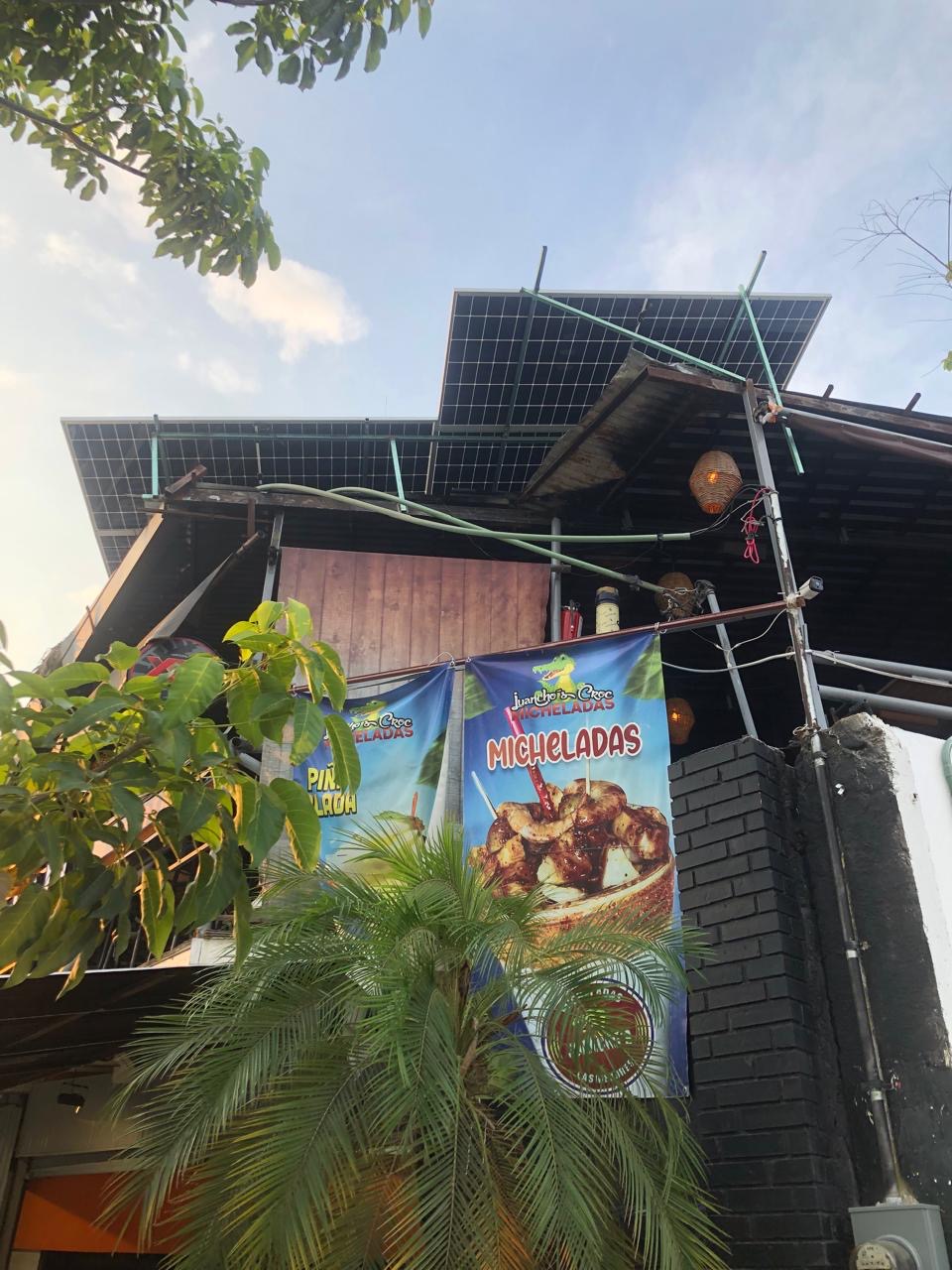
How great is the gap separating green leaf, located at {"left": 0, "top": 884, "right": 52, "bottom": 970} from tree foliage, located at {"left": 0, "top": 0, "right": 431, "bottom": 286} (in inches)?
94.2

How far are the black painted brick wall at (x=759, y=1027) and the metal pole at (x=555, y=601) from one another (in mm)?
2662

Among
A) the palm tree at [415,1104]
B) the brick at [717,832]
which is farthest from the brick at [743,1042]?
the brick at [717,832]

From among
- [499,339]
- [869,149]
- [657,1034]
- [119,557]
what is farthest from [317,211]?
[119,557]

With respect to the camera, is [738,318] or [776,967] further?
[738,318]

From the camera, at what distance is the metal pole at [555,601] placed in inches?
303

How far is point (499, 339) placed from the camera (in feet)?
24.8

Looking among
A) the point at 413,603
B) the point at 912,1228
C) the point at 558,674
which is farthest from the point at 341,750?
the point at 413,603

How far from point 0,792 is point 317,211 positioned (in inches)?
149

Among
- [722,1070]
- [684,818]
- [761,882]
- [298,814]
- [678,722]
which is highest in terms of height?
[678,722]

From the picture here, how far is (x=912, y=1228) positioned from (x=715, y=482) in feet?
15.0

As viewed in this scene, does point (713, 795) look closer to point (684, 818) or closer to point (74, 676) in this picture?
point (684, 818)

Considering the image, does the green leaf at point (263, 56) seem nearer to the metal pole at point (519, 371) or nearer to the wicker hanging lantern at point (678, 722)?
the metal pole at point (519, 371)

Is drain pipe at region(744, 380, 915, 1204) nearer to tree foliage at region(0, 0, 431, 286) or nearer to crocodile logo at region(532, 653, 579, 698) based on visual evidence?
crocodile logo at region(532, 653, 579, 698)

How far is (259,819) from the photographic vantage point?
266 cm
